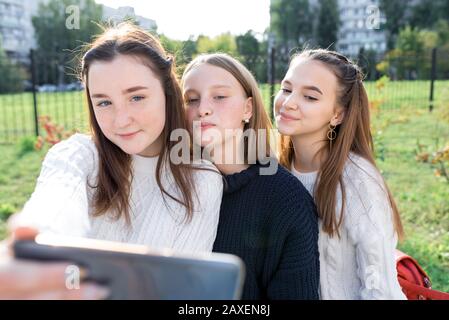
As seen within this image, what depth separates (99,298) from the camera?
0.66 meters

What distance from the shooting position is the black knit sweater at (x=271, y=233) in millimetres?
1602

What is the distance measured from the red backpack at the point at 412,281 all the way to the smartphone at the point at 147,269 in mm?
1478

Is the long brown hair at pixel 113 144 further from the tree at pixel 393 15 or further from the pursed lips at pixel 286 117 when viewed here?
the tree at pixel 393 15

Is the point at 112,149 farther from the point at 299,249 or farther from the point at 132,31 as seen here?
the point at 299,249

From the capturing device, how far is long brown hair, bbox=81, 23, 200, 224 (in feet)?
5.13

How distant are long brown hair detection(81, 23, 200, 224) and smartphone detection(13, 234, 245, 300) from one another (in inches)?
36.5

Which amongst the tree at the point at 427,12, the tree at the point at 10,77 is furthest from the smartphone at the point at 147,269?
the tree at the point at 427,12

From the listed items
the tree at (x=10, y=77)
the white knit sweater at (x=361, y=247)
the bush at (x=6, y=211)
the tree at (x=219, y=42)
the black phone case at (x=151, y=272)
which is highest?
the tree at (x=219, y=42)

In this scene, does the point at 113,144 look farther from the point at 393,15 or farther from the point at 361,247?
the point at 393,15

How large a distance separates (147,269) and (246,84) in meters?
1.37

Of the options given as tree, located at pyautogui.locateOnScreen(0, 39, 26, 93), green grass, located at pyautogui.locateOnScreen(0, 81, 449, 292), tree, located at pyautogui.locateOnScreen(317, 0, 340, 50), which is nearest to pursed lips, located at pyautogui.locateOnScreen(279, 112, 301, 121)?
green grass, located at pyautogui.locateOnScreen(0, 81, 449, 292)

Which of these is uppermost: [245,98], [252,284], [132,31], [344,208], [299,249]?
[132,31]
